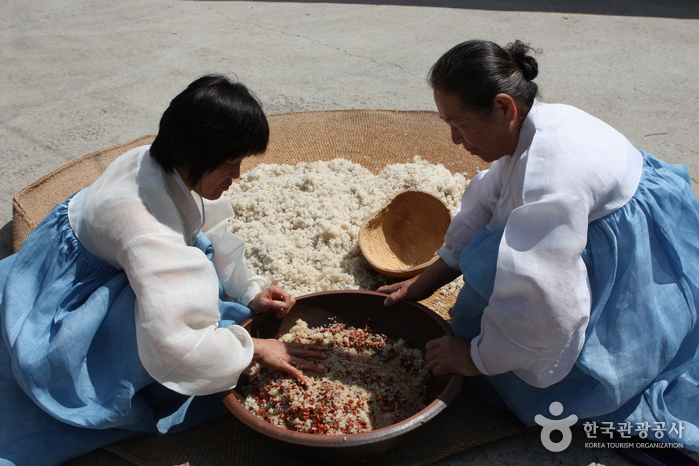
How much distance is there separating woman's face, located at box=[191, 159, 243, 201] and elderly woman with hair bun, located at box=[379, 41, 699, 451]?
0.65 metres

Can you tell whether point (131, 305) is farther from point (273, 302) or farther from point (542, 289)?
point (542, 289)

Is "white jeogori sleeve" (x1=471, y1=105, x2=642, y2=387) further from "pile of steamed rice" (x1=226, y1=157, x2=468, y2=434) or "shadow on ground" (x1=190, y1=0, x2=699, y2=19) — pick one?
"shadow on ground" (x1=190, y1=0, x2=699, y2=19)

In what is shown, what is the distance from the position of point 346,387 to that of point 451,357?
0.35 m

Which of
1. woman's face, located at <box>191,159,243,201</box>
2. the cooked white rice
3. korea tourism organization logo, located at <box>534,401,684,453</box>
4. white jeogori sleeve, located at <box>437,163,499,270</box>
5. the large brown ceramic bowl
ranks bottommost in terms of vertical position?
korea tourism organization logo, located at <box>534,401,684,453</box>

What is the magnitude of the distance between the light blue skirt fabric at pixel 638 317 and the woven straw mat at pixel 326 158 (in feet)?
0.59

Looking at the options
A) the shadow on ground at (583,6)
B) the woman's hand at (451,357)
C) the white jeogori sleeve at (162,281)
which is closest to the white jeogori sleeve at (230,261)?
the white jeogori sleeve at (162,281)

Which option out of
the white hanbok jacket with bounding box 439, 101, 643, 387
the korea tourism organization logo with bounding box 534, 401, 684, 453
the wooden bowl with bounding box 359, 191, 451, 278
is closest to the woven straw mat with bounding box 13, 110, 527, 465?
the korea tourism organization logo with bounding box 534, 401, 684, 453

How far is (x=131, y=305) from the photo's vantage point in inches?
66.1

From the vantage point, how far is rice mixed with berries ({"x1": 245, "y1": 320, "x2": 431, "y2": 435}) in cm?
168

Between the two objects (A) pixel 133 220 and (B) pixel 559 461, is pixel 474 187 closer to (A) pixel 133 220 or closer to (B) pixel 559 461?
(B) pixel 559 461

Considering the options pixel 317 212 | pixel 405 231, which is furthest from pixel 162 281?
pixel 405 231

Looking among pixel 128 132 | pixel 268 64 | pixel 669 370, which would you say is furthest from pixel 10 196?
pixel 669 370

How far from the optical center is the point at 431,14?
6520mm

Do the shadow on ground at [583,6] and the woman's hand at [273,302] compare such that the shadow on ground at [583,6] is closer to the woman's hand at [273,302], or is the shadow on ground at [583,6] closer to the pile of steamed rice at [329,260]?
the pile of steamed rice at [329,260]
